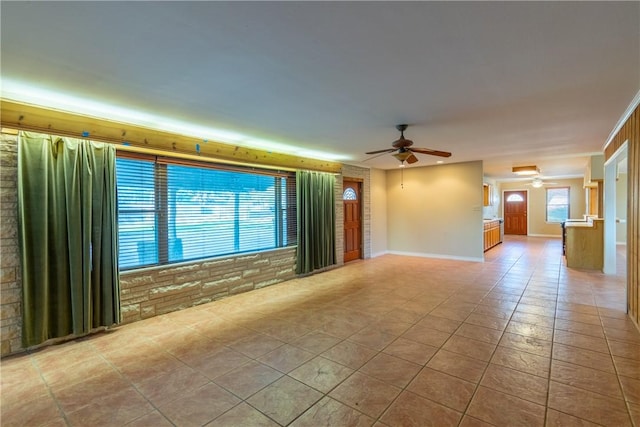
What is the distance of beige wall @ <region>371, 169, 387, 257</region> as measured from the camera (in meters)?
8.09

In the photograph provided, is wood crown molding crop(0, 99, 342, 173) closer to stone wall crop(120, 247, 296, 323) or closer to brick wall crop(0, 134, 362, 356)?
brick wall crop(0, 134, 362, 356)

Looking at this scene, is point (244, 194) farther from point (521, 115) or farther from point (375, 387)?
point (521, 115)

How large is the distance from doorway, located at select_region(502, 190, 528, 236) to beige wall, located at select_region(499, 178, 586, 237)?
0.61 ft

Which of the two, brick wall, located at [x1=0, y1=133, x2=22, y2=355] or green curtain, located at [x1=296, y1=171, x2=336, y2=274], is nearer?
brick wall, located at [x1=0, y1=133, x2=22, y2=355]

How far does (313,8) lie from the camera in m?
1.59

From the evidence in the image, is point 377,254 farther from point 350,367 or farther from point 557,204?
point 557,204

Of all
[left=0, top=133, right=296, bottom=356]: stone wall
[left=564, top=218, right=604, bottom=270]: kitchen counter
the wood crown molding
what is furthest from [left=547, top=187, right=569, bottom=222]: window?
the wood crown molding

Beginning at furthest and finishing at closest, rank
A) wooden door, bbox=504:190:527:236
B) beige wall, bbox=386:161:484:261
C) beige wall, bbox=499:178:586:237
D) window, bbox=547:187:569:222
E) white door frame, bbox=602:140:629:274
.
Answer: wooden door, bbox=504:190:527:236, window, bbox=547:187:569:222, beige wall, bbox=499:178:586:237, beige wall, bbox=386:161:484:261, white door frame, bbox=602:140:629:274

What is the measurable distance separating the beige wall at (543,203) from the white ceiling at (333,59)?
1025 cm

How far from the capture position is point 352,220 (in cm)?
747

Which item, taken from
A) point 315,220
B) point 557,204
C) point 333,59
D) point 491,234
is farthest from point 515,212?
point 333,59

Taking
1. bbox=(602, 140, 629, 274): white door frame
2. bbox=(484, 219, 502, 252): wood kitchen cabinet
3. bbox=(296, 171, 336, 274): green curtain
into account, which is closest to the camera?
Answer: bbox=(602, 140, 629, 274): white door frame

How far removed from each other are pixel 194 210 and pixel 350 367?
9.87ft

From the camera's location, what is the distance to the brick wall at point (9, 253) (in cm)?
281
